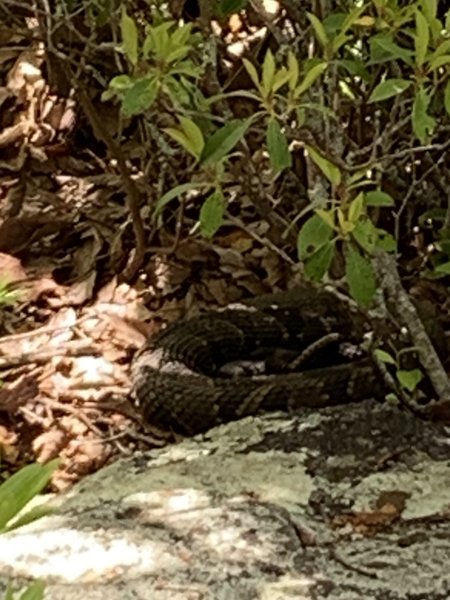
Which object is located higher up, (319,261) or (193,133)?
(193,133)

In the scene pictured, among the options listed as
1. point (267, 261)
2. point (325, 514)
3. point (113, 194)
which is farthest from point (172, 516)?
point (113, 194)

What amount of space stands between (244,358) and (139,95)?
2.26m

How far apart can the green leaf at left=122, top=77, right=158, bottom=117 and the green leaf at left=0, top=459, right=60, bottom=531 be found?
1305 millimetres

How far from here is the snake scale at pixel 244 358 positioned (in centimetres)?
350

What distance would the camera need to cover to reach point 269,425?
3027 mm

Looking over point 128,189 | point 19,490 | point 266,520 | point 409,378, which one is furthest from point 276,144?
point 128,189

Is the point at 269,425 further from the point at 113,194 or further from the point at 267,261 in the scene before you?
the point at 113,194

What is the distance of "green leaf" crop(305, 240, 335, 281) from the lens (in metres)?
2.21

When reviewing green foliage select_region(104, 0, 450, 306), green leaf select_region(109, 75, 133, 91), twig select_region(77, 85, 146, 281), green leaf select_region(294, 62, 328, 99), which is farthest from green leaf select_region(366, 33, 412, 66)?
twig select_region(77, 85, 146, 281)

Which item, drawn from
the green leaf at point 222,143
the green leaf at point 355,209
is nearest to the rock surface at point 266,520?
the green leaf at point 355,209

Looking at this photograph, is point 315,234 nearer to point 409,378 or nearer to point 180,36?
point 180,36

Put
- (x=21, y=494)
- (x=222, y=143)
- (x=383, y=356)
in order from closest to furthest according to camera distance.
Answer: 1. (x=21, y=494)
2. (x=222, y=143)
3. (x=383, y=356)

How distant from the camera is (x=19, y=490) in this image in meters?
0.90

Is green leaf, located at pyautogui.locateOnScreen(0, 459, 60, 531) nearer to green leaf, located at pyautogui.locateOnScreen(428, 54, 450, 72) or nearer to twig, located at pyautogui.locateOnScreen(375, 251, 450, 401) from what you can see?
green leaf, located at pyautogui.locateOnScreen(428, 54, 450, 72)
